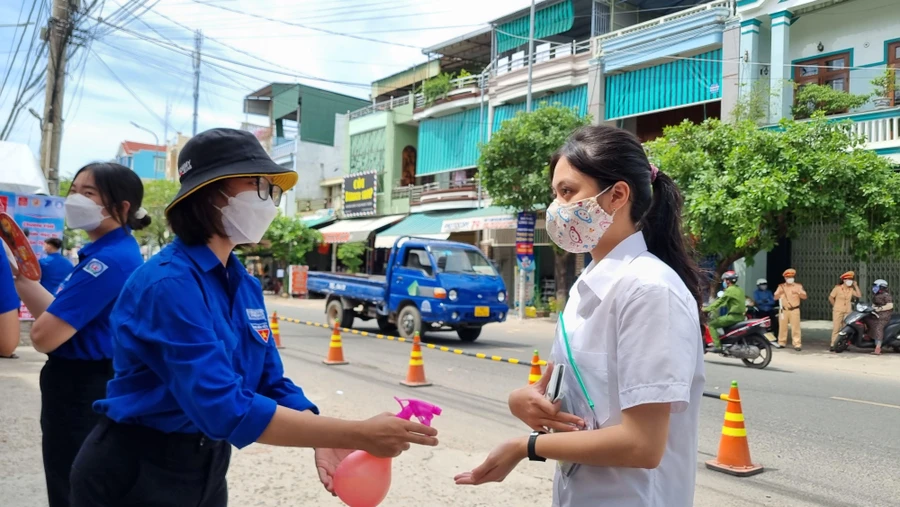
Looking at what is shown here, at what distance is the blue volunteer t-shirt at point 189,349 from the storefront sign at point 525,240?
17436 mm

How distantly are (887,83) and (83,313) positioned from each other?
55.7 feet

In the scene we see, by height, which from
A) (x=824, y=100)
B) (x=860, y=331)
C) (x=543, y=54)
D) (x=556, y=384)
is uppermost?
(x=543, y=54)

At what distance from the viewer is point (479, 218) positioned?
77.0 feet

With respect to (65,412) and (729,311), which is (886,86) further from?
(65,412)

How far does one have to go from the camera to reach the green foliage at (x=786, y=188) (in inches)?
498

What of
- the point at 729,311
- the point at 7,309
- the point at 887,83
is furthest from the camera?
the point at 887,83

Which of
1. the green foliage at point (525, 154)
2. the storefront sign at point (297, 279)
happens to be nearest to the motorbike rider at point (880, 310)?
the green foliage at point (525, 154)

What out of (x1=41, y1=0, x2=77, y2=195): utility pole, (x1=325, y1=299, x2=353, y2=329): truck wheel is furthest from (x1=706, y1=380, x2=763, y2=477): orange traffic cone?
(x1=41, y1=0, x2=77, y2=195): utility pole

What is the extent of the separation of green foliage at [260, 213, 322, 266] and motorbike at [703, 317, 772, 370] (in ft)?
71.6

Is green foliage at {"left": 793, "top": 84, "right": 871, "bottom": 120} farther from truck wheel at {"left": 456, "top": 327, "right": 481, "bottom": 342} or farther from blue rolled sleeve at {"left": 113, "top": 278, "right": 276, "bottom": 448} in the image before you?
blue rolled sleeve at {"left": 113, "top": 278, "right": 276, "bottom": 448}

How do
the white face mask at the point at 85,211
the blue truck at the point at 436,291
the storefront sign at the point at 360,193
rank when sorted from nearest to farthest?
the white face mask at the point at 85,211, the blue truck at the point at 436,291, the storefront sign at the point at 360,193

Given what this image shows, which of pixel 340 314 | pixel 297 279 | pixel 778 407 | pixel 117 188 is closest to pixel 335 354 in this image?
pixel 340 314

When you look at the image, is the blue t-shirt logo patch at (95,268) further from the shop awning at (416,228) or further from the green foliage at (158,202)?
the green foliage at (158,202)

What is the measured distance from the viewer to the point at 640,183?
1802 mm
